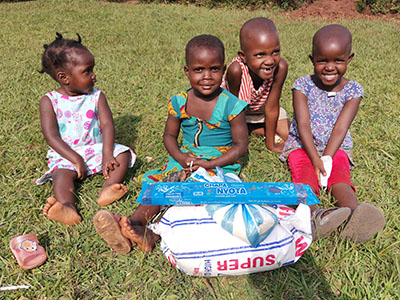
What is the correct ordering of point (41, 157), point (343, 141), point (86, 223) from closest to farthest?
point (86, 223), point (343, 141), point (41, 157)

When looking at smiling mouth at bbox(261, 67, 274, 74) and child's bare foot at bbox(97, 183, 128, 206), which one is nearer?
child's bare foot at bbox(97, 183, 128, 206)

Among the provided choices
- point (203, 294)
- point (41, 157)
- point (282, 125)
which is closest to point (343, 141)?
point (282, 125)

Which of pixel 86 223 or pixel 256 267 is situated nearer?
pixel 256 267

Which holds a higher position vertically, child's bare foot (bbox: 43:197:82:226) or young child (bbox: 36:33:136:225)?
young child (bbox: 36:33:136:225)

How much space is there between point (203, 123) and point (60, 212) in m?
1.22

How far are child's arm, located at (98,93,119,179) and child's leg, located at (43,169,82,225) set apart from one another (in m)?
0.27

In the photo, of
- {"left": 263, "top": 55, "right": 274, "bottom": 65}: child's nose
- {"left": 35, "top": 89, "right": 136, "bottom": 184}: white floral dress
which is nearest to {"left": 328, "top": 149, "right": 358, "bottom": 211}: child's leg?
{"left": 263, "top": 55, "right": 274, "bottom": 65}: child's nose

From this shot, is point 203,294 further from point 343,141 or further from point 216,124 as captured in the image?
point 343,141

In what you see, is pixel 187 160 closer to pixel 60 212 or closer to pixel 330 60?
pixel 60 212

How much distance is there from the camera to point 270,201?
189cm

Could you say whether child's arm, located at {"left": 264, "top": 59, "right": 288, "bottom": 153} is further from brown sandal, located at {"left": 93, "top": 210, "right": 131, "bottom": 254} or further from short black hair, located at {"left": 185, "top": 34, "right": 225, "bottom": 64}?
brown sandal, located at {"left": 93, "top": 210, "right": 131, "bottom": 254}

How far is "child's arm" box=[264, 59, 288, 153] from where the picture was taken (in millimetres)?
2977

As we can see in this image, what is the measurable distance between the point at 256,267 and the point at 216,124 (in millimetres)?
1131

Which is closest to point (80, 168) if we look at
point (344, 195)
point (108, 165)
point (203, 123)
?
point (108, 165)
